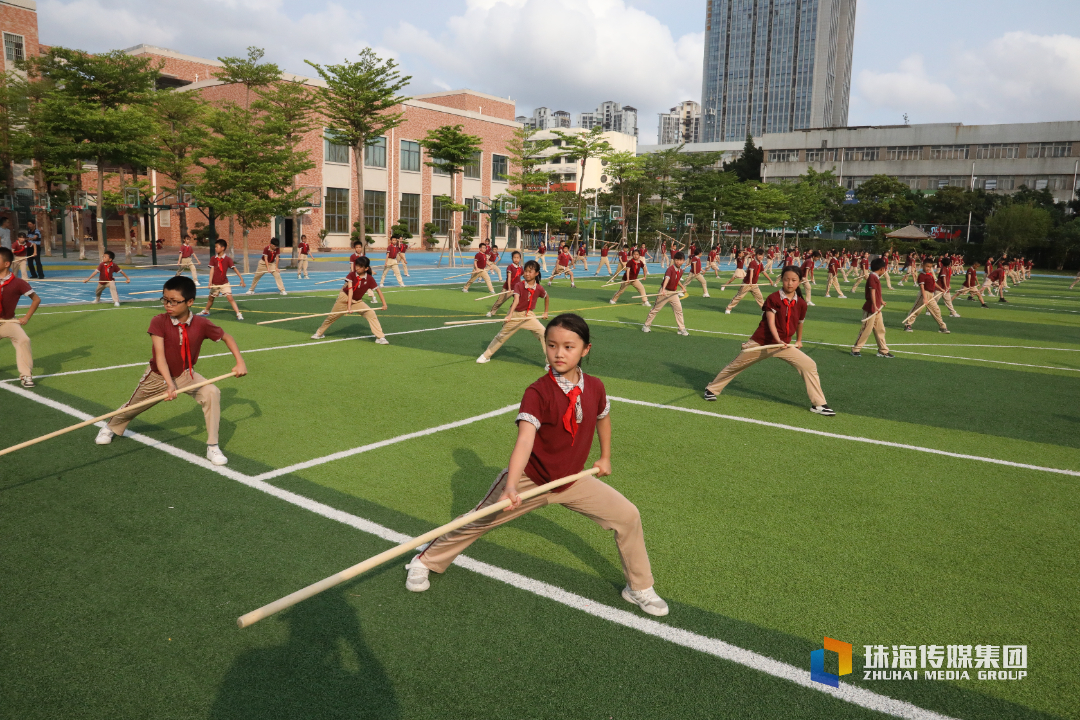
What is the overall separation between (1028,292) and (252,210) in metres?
39.7

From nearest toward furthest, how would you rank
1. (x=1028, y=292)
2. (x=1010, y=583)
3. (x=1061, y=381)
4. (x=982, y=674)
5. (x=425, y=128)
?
(x=982, y=674) → (x=1010, y=583) → (x=1061, y=381) → (x=1028, y=292) → (x=425, y=128)

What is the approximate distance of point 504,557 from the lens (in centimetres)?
513

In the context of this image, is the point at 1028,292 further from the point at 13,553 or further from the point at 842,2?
the point at 842,2

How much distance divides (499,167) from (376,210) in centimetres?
1637

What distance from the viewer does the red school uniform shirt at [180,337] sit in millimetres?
6688

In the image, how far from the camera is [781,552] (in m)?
5.29


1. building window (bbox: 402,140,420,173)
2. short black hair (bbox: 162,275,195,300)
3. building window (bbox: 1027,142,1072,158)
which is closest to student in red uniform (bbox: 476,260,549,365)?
short black hair (bbox: 162,275,195,300)


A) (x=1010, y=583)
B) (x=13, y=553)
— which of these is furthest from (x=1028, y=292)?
(x=13, y=553)

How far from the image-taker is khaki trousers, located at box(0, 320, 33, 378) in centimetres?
966

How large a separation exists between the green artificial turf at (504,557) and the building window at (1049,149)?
313 ft

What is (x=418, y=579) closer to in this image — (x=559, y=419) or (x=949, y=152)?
(x=559, y=419)

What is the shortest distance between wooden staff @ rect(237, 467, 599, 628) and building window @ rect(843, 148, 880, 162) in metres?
106

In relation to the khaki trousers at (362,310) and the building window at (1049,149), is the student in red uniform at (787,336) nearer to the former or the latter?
the khaki trousers at (362,310)

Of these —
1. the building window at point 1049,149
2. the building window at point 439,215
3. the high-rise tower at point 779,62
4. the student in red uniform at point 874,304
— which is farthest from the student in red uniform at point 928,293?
the high-rise tower at point 779,62
